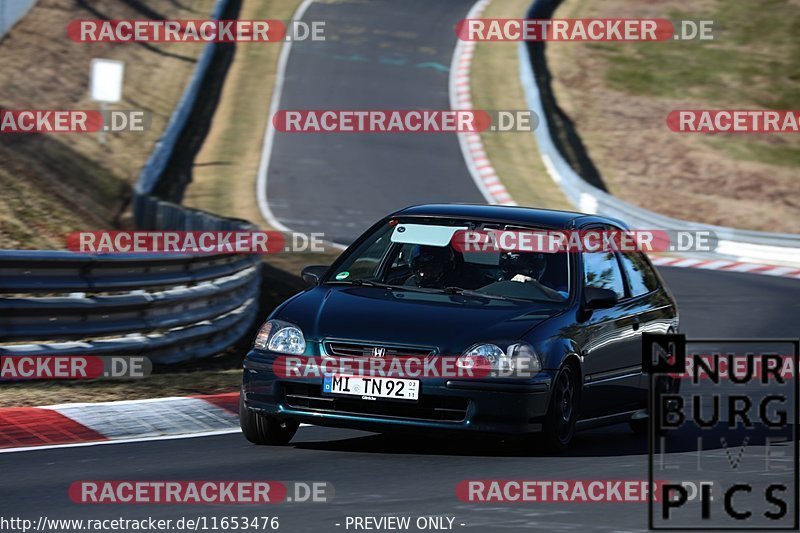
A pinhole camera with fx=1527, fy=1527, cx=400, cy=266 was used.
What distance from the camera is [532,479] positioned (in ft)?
24.6

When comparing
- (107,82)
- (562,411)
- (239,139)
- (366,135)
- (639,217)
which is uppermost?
(107,82)

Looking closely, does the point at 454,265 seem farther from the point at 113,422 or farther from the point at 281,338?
the point at 113,422

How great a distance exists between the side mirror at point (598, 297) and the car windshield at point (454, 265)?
121mm

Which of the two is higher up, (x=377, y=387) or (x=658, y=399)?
(x=377, y=387)

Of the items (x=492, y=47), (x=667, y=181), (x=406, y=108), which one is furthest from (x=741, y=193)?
(x=492, y=47)

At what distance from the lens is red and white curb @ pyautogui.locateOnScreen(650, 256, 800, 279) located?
2380 centimetres

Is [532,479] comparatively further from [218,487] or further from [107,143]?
[107,143]

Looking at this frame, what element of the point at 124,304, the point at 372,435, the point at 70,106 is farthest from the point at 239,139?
the point at 372,435

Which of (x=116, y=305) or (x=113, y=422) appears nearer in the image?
(x=113, y=422)

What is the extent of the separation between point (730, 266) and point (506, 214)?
15.9 meters

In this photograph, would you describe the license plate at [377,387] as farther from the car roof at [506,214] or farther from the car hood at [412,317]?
the car roof at [506,214]

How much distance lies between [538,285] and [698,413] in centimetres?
254

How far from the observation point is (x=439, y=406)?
800 centimetres

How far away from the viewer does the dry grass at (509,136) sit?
2920 centimetres
